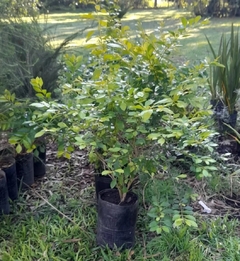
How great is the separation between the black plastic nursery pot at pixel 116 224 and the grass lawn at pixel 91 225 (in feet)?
0.18

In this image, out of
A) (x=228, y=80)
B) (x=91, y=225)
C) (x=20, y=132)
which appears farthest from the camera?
(x=228, y=80)

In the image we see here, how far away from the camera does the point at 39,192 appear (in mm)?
3104

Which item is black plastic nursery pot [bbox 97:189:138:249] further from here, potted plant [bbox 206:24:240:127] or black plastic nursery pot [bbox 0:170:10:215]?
potted plant [bbox 206:24:240:127]

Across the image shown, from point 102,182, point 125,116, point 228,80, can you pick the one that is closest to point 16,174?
point 102,182

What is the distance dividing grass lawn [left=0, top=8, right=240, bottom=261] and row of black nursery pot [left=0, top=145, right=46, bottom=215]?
7cm

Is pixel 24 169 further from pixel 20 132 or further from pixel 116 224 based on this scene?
pixel 116 224

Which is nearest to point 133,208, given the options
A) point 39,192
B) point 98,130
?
point 98,130

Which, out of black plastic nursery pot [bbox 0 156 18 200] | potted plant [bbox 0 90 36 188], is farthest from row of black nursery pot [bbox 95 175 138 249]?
black plastic nursery pot [bbox 0 156 18 200]

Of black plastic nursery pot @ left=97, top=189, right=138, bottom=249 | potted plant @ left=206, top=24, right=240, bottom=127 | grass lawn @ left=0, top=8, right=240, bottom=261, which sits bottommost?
grass lawn @ left=0, top=8, right=240, bottom=261

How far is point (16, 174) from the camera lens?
Answer: 307cm

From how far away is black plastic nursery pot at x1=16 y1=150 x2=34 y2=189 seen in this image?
311 centimetres

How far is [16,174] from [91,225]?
0.84 meters

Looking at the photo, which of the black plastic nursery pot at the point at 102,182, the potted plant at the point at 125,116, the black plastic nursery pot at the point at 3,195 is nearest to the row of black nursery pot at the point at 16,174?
the black plastic nursery pot at the point at 3,195

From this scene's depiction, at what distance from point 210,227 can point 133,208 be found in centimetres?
62
